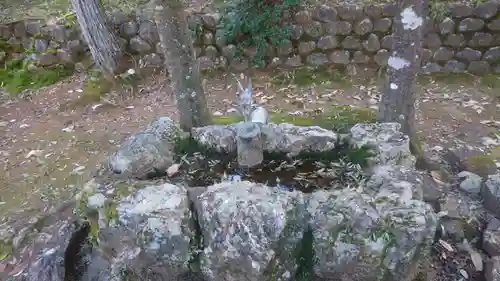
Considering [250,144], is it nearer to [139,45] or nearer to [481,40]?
[139,45]

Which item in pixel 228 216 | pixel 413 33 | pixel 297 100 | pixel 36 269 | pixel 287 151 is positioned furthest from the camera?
pixel 297 100

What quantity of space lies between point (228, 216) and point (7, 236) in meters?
1.94

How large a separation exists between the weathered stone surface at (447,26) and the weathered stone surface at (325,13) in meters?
1.23

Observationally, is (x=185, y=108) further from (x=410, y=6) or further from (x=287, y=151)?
(x=410, y=6)

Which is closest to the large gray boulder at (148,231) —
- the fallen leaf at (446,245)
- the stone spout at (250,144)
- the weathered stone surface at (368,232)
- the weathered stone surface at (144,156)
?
the weathered stone surface at (144,156)

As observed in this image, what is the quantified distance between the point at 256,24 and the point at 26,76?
3.17 meters

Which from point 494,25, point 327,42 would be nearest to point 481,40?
point 494,25

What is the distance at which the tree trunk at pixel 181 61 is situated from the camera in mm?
3117

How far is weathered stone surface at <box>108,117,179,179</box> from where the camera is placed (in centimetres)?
269

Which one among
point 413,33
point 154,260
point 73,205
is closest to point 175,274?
point 154,260

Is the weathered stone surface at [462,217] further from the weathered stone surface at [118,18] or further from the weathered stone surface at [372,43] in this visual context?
the weathered stone surface at [118,18]

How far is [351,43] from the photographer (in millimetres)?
5277

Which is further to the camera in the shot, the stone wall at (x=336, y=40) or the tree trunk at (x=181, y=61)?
the stone wall at (x=336, y=40)

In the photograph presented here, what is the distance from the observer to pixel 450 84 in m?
4.98
